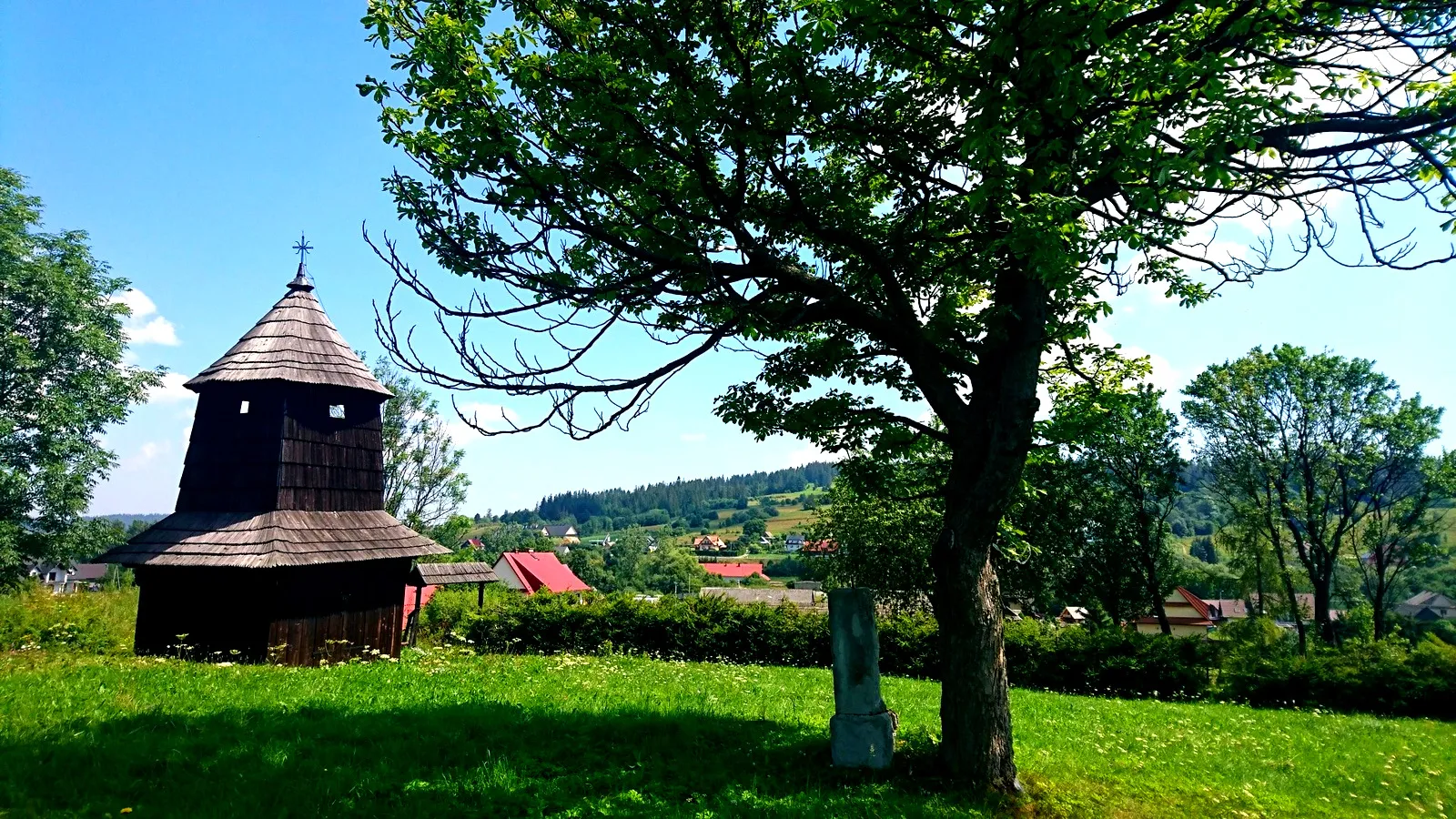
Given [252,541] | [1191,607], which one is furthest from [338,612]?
[1191,607]

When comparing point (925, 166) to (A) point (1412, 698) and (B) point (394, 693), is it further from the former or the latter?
(A) point (1412, 698)

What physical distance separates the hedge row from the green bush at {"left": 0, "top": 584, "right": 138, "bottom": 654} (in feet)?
25.6

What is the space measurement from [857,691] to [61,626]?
57.4 feet

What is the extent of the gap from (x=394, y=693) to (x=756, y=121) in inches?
337

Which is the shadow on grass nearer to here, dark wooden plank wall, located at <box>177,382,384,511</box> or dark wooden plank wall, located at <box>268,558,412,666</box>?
dark wooden plank wall, located at <box>268,558,412,666</box>

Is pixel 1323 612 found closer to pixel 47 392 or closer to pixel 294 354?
pixel 294 354

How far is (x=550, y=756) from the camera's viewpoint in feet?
20.9

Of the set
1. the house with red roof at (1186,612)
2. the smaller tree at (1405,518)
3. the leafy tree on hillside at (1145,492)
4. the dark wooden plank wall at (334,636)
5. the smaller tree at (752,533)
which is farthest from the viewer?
the smaller tree at (752,533)

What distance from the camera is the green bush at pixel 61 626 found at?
1358 cm

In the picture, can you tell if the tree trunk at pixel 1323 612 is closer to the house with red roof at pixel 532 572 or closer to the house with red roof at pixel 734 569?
the house with red roof at pixel 532 572

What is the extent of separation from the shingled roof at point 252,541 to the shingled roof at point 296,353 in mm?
3237

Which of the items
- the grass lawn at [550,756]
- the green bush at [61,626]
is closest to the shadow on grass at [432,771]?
the grass lawn at [550,756]

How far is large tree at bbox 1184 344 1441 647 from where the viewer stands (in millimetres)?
25750

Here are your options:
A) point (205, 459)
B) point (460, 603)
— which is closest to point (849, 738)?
point (205, 459)
